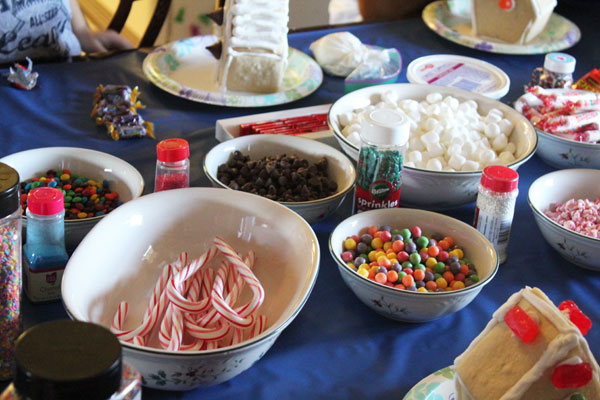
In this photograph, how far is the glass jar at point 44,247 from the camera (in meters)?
0.90

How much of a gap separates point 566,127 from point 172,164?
0.83 meters

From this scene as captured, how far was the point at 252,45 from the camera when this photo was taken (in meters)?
1.60

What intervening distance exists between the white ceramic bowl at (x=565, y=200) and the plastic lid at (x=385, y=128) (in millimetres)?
270

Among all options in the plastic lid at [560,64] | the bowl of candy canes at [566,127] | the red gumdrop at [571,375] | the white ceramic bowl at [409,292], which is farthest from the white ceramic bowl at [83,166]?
the plastic lid at [560,64]

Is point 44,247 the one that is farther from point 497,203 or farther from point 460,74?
point 460,74

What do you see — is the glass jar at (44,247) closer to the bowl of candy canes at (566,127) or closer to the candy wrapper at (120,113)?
the candy wrapper at (120,113)

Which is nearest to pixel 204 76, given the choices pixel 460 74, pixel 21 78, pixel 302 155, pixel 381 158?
pixel 21 78

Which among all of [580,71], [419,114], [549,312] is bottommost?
[580,71]

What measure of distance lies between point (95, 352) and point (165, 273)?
44 cm

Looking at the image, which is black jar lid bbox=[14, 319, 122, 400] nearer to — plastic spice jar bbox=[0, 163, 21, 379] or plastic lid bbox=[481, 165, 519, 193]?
plastic spice jar bbox=[0, 163, 21, 379]

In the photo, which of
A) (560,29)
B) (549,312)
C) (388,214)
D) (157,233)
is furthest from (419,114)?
(560,29)

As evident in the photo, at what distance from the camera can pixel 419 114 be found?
1.39 m

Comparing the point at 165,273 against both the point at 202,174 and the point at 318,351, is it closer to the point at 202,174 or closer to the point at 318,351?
the point at 318,351

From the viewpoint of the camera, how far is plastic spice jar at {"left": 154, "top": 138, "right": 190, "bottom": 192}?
A: 3.44 ft
